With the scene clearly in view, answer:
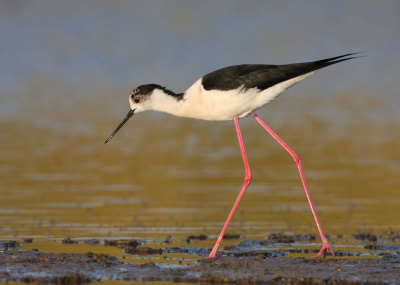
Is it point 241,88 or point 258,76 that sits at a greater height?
point 258,76

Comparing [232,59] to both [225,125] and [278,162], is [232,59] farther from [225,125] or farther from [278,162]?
[278,162]

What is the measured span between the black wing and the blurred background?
66.5 inches

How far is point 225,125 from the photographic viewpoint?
17172 mm

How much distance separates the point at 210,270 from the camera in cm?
672

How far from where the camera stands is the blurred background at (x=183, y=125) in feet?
31.6

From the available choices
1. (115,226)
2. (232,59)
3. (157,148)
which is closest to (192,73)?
(232,59)

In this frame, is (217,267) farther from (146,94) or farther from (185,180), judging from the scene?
(185,180)

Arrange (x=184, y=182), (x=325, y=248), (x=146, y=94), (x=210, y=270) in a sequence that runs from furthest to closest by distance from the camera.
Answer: (x=184, y=182)
(x=146, y=94)
(x=325, y=248)
(x=210, y=270)

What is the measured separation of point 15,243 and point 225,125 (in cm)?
956

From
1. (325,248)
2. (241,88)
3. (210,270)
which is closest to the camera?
(210,270)

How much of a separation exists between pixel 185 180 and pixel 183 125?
226 inches

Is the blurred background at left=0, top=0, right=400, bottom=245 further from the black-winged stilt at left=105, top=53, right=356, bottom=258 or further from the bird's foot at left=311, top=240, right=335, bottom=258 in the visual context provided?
the black-winged stilt at left=105, top=53, right=356, bottom=258

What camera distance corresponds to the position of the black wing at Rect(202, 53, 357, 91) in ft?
25.6

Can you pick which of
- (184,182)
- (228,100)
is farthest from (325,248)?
(184,182)
